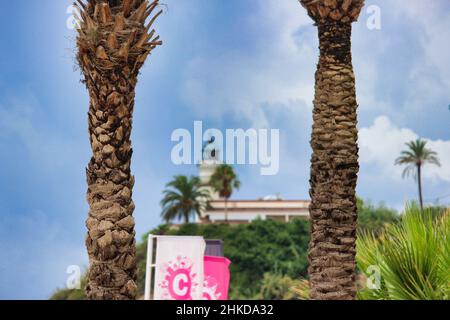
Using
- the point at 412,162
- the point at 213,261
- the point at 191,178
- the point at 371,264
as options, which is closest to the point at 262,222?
the point at 191,178

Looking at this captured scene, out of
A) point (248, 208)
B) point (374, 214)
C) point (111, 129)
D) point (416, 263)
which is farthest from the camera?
point (248, 208)

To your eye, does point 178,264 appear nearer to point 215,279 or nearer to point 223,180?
point 215,279

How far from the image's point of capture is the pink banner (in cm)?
1597

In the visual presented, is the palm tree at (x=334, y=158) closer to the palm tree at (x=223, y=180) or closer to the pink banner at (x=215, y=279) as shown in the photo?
the pink banner at (x=215, y=279)

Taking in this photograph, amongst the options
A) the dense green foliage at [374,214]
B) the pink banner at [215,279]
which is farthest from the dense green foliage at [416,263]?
the dense green foliage at [374,214]

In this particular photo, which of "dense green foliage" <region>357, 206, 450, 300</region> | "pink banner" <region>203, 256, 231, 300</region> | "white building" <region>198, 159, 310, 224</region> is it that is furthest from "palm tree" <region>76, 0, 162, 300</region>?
"white building" <region>198, 159, 310, 224</region>

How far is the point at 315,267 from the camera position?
9.04 meters

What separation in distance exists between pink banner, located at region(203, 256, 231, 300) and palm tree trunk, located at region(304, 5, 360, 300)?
708cm

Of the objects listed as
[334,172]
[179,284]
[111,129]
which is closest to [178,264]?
[179,284]

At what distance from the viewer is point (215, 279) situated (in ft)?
54.3

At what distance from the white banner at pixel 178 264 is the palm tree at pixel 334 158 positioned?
16.2 feet

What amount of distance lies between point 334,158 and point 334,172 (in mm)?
196

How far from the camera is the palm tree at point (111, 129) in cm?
739

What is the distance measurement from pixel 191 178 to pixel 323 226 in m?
65.6
